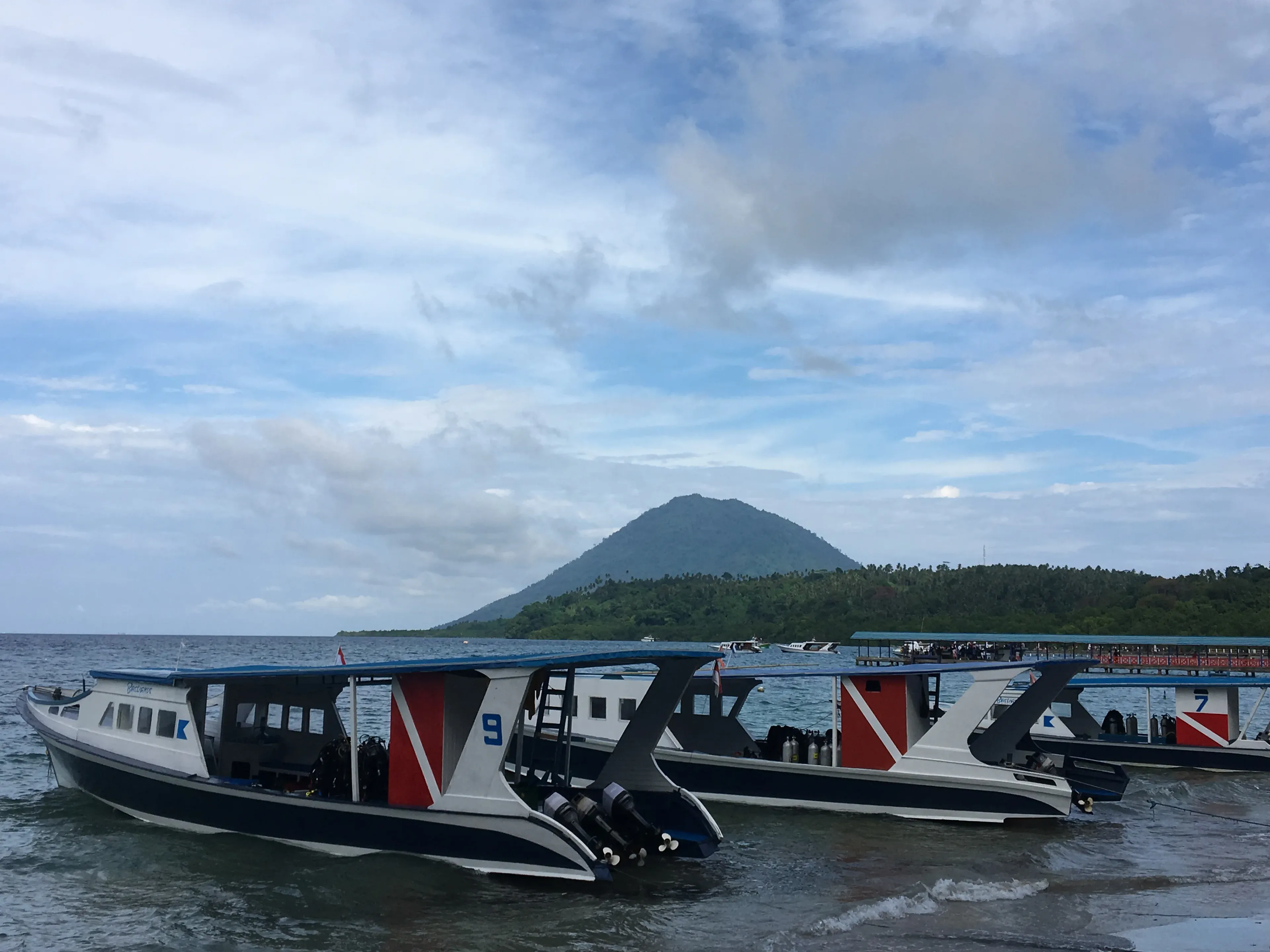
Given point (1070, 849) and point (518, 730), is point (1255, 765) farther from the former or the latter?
Answer: point (518, 730)

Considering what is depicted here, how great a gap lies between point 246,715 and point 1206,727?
25655mm

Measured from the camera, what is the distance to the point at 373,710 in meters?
45.7

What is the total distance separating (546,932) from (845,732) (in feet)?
33.4

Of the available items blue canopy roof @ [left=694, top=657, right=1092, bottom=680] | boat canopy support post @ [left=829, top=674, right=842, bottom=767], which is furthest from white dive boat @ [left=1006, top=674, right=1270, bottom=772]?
boat canopy support post @ [left=829, top=674, right=842, bottom=767]

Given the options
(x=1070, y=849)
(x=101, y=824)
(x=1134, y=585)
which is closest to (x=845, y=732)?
(x=1070, y=849)

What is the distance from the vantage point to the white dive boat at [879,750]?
21.2 m

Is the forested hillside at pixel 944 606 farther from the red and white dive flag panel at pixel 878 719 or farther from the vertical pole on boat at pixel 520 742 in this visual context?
the vertical pole on boat at pixel 520 742

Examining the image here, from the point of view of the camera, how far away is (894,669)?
Result: 21453mm

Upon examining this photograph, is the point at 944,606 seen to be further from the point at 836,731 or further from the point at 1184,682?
the point at 836,731

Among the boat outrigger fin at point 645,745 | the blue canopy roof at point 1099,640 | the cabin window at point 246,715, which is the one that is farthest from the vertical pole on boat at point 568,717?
the blue canopy roof at point 1099,640

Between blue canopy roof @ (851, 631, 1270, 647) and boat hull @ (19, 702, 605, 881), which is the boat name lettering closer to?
boat hull @ (19, 702, 605, 881)

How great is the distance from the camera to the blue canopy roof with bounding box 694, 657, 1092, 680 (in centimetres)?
2095

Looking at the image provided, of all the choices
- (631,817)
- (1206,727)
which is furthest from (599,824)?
(1206,727)

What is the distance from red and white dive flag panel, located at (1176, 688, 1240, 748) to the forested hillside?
8089cm
